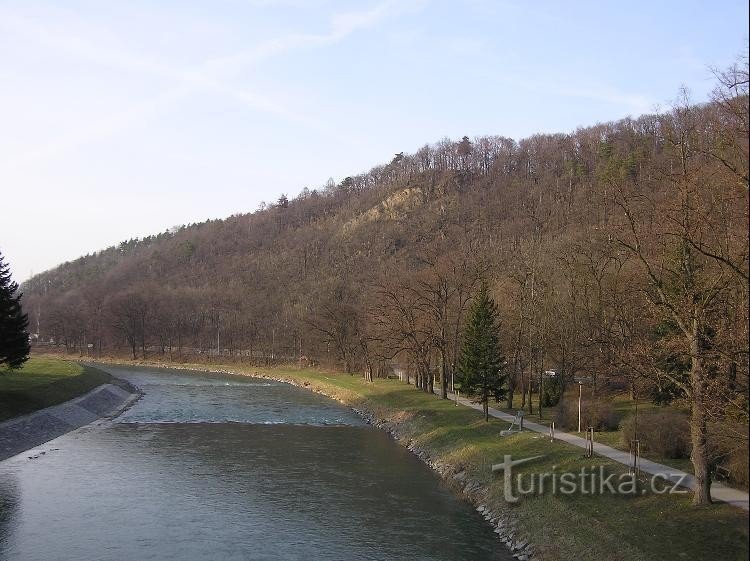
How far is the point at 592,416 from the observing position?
31516mm

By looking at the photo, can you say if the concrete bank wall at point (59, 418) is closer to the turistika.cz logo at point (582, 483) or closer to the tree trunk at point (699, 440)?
the turistika.cz logo at point (582, 483)

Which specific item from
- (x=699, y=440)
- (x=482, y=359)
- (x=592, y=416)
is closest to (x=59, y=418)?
(x=482, y=359)

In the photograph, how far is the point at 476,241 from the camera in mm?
101000

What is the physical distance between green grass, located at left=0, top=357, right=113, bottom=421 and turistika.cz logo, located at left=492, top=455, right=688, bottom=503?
100 ft

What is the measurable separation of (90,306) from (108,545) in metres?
113

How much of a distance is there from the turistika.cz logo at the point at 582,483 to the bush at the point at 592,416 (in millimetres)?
6461

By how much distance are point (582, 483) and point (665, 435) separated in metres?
4.83

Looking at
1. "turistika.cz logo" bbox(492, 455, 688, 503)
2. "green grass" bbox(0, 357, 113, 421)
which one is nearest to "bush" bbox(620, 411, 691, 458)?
"turistika.cz logo" bbox(492, 455, 688, 503)

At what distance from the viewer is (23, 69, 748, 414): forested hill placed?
61.6 feet

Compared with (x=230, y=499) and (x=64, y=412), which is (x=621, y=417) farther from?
(x=64, y=412)

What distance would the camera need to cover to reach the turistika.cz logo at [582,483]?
2053cm

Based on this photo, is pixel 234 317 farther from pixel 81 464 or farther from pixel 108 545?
pixel 108 545

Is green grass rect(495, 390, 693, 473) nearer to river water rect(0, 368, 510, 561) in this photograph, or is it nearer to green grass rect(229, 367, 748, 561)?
green grass rect(229, 367, 748, 561)

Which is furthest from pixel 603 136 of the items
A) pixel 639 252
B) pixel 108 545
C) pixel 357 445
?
pixel 108 545
